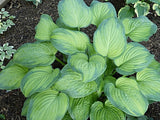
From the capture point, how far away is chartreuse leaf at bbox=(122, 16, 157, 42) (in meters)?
1.58

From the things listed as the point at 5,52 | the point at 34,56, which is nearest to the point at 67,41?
the point at 34,56

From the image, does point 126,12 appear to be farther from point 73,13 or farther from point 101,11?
point 73,13

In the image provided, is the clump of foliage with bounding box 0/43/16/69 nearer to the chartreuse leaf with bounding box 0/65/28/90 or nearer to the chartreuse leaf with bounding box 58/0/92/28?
the chartreuse leaf with bounding box 0/65/28/90

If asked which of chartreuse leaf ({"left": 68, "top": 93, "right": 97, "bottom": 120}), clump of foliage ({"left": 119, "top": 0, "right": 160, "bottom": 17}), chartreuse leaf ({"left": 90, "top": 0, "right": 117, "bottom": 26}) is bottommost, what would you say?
chartreuse leaf ({"left": 68, "top": 93, "right": 97, "bottom": 120})

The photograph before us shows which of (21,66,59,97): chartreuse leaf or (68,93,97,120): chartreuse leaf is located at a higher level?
(21,66,59,97): chartreuse leaf

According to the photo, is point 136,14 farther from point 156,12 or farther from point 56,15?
point 56,15

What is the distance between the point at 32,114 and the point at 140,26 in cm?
111

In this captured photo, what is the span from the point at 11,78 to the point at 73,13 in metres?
0.72

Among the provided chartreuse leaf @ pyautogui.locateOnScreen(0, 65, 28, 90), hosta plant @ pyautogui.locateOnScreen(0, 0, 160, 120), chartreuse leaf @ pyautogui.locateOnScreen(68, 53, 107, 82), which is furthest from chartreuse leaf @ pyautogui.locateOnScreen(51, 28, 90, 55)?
chartreuse leaf @ pyautogui.locateOnScreen(0, 65, 28, 90)

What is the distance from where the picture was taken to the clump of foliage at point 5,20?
2.33 m

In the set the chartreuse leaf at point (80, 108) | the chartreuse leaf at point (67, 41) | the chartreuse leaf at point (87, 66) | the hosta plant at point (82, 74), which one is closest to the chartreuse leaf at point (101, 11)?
the hosta plant at point (82, 74)

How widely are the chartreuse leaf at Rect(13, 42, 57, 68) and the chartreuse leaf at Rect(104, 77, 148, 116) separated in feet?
1.64

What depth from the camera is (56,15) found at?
2549 mm

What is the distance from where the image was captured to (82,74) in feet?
3.85
